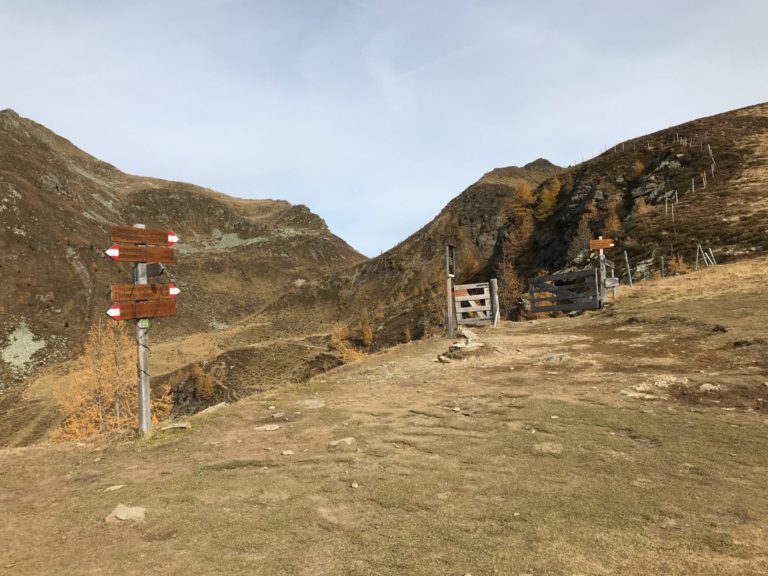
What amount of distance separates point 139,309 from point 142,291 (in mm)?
354

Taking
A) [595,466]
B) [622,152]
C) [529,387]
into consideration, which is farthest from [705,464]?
[622,152]

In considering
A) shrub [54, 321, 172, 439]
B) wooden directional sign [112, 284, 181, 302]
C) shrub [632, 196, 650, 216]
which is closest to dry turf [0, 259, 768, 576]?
wooden directional sign [112, 284, 181, 302]

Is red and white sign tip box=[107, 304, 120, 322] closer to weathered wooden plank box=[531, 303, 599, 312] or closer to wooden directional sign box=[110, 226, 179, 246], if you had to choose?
wooden directional sign box=[110, 226, 179, 246]

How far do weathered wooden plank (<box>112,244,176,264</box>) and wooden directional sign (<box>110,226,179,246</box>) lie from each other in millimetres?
103

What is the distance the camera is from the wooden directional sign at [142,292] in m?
8.27

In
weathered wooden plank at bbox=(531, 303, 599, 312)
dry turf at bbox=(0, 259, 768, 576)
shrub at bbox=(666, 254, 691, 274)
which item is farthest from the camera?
shrub at bbox=(666, 254, 691, 274)

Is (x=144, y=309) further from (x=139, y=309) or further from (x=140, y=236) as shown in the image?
(x=140, y=236)

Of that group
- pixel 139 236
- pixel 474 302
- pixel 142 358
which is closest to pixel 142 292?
pixel 139 236

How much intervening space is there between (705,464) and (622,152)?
7358 cm

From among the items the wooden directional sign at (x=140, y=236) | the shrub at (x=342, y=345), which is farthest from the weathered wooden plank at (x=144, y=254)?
the shrub at (x=342, y=345)

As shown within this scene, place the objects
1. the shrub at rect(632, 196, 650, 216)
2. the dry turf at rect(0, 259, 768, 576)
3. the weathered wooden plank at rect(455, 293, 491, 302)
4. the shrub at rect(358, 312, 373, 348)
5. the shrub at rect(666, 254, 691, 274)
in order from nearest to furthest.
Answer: the dry turf at rect(0, 259, 768, 576)
the weathered wooden plank at rect(455, 293, 491, 302)
the shrub at rect(666, 254, 691, 274)
the shrub at rect(632, 196, 650, 216)
the shrub at rect(358, 312, 373, 348)

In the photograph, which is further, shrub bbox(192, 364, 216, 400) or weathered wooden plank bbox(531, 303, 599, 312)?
shrub bbox(192, 364, 216, 400)

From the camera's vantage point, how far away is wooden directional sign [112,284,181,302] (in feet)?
27.1

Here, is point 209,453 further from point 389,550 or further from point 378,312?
point 378,312
